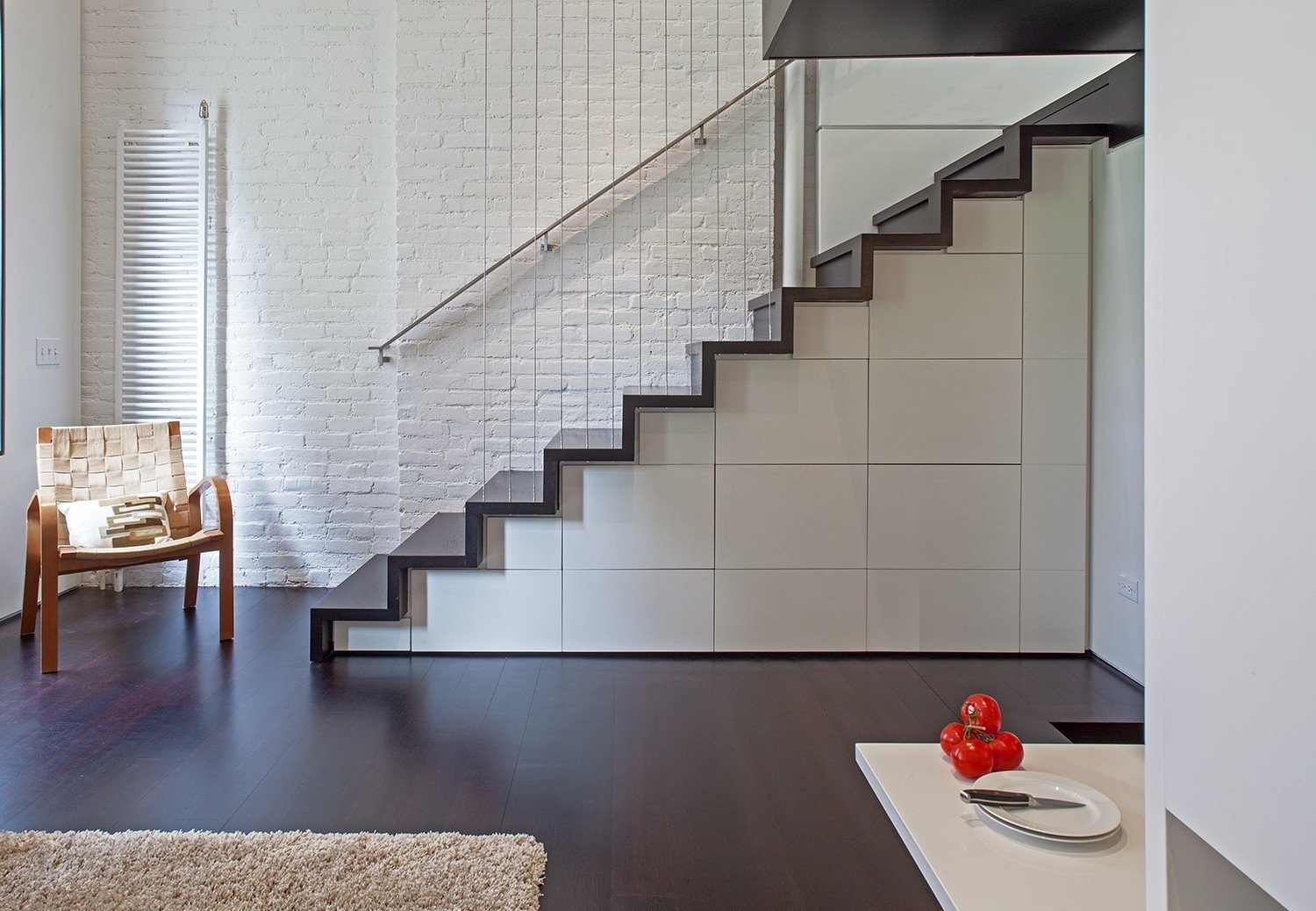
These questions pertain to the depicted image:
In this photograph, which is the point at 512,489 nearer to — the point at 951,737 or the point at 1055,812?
the point at 951,737

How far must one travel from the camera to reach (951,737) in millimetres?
2219

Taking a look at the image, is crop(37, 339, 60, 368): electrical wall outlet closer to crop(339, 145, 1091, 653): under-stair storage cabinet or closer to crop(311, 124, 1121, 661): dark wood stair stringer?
crop(311, 124, 1121, 661): dark wood stair stringer

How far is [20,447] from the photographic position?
14.3 feet

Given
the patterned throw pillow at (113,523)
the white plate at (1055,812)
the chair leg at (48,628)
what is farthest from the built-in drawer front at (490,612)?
the white plate at (1055,812)

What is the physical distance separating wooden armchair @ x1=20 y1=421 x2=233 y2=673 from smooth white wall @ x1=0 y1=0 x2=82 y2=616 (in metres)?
0.38

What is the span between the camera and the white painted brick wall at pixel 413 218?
4699 mm

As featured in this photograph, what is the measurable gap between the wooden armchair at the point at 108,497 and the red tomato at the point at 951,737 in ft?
9.53

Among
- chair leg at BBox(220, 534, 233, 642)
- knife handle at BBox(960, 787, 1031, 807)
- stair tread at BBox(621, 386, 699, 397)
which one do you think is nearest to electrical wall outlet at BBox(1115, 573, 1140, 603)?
stair tread at BBox(621, 386, 699, 397)

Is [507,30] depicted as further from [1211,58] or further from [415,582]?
[1211,58]

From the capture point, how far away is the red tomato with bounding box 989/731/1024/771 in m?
2.14

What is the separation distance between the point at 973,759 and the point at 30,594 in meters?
3.65

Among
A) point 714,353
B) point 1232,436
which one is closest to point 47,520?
point 714,353

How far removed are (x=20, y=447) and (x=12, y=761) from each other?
2.11 m

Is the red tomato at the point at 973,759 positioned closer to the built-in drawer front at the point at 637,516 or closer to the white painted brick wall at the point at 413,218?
the built-in drawer front at the point at 637,516
